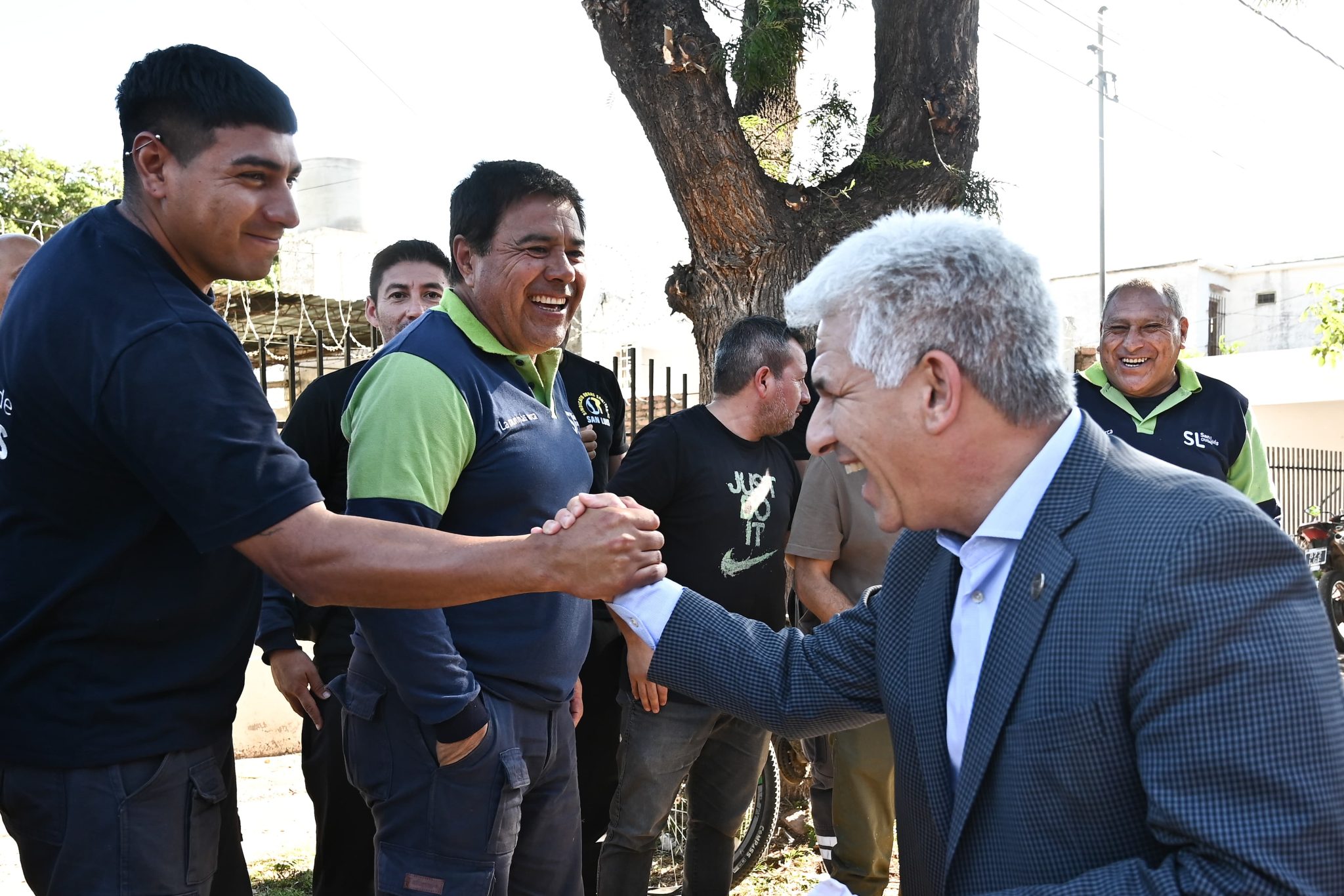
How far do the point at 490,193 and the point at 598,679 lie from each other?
2.30 meters

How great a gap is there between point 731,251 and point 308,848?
12.2ft

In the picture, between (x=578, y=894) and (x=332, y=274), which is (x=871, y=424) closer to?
(x=578, y=894)

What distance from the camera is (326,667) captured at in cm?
382

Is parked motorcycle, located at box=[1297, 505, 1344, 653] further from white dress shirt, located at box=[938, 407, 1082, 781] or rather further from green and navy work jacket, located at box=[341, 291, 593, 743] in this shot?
white dress shirt, located at box=[938, 407, 1082, 781]

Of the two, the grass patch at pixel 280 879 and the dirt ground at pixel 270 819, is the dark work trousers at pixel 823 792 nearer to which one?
the grass patch at pixel 280 879

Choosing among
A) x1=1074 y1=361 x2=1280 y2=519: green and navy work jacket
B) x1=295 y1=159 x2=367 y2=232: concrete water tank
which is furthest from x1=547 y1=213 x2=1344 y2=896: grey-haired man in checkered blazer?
x1=295 y1=159 x2=367 y2=232: concrete water tank

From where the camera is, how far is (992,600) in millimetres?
1960

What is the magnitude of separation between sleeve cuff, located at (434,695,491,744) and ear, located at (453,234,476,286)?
4.04 feet

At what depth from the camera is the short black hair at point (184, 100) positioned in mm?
2188

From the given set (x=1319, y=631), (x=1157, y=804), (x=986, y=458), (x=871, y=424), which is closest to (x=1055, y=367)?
(x=986, y=458)

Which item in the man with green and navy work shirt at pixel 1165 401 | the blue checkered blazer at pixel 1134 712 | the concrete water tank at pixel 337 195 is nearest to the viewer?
the blue checkered blazer at pixel 1134 712

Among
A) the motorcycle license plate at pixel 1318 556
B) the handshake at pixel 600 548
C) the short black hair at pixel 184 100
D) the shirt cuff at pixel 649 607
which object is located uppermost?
the short black hair at pixel 184 100

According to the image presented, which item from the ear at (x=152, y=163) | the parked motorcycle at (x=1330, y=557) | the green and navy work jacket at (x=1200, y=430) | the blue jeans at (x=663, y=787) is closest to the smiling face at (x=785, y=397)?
the blue jeans at (x=663, y=787)

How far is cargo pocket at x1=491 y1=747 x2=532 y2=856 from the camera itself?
8.86ft
